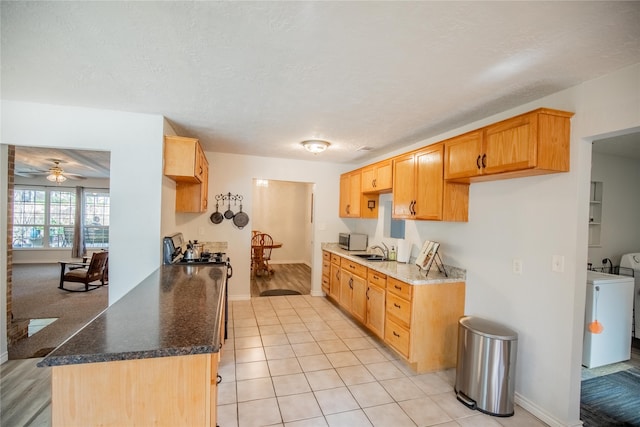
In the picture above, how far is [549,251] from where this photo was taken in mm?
2127

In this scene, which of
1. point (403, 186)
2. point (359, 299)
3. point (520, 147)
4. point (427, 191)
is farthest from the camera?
point (359, 299)

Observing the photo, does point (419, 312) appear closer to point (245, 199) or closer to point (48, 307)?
point (245, 199)

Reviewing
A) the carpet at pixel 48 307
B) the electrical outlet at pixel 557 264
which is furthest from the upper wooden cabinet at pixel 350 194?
the carpet at pixel 48 307

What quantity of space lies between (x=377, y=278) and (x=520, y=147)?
1.92 meters

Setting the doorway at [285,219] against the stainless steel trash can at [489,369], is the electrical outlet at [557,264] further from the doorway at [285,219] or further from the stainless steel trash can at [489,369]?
the doorway at [285,219]

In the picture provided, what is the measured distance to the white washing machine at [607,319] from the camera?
285 centimetres

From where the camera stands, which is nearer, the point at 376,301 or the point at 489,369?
the point at 489,369

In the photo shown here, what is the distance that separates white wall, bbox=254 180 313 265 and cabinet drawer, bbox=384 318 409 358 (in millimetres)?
5254

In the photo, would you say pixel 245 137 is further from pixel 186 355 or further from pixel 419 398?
pixel 419 398

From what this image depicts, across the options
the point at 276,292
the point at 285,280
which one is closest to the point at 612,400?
the point at 276,292

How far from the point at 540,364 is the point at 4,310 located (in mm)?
4659

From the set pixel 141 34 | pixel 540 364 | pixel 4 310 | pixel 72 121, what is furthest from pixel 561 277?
pixel 4 310

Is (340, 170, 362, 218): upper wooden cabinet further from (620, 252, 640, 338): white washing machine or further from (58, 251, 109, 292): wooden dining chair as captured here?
(58, 251, 109, 292): wooden dining chair

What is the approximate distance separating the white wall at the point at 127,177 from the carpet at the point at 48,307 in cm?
51
